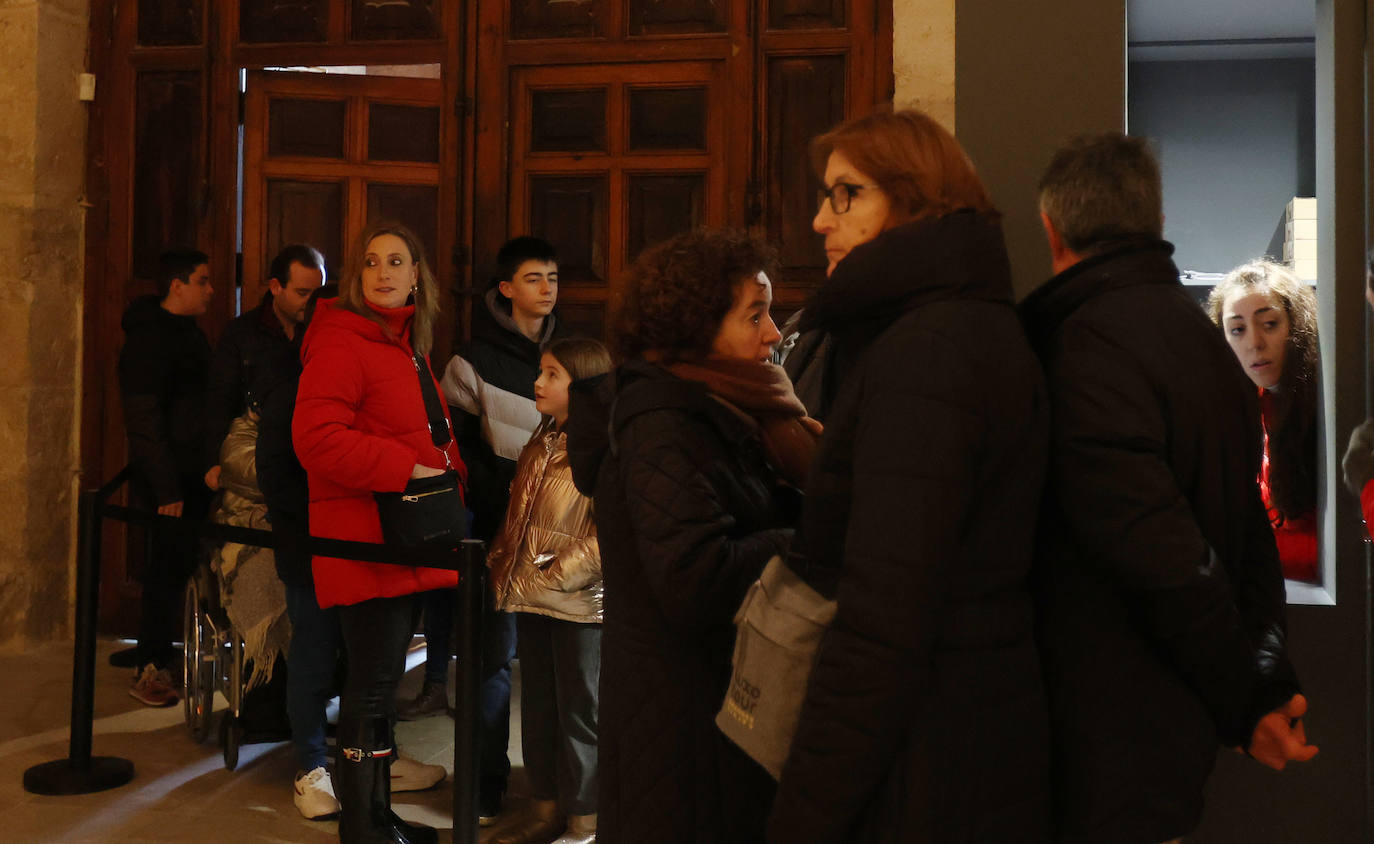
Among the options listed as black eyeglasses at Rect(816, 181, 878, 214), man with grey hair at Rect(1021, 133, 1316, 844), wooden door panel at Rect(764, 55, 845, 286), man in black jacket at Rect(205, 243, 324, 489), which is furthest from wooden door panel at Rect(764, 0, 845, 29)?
black eyeglasses at Rect(816, 181, 878, 214)

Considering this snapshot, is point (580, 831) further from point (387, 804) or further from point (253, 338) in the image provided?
point (253, 338)

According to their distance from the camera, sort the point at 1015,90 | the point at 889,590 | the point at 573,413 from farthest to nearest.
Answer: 1. the point at 1015,90
2. the point at 573,413
3. the point at 889,590

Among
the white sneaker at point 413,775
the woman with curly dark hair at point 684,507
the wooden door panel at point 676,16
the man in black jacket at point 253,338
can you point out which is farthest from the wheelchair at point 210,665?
the wooden door panel at point 676,16

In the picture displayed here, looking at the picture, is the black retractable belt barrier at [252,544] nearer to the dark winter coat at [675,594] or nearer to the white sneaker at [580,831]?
the white sneaker at [580,831]

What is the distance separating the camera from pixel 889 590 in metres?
1.57

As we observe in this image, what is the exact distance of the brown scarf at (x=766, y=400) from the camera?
2316 millimetres

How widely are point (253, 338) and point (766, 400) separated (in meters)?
3.13

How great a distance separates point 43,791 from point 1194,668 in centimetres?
363

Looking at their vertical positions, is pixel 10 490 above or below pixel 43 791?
above

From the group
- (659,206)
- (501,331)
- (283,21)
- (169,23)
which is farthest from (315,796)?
(169,23)

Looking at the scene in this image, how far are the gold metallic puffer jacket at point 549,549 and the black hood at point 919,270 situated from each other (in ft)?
6.21

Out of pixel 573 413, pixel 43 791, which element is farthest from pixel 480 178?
pixel 573 413

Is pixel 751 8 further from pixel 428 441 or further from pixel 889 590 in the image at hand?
pixel 889 590

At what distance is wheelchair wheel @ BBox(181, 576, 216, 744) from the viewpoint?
14.9 feet
